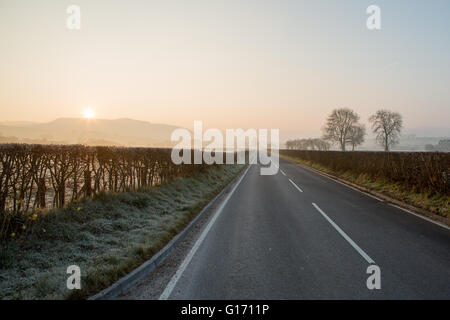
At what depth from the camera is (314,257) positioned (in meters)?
4.82

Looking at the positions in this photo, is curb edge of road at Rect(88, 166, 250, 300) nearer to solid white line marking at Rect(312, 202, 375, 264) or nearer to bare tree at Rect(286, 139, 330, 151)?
solid white line marking at Rect(312, 202, 375, 264)

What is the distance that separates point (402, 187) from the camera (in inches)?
476

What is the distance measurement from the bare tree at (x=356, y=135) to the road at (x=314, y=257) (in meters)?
61.6

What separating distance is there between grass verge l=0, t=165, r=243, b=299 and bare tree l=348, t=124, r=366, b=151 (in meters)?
65.1

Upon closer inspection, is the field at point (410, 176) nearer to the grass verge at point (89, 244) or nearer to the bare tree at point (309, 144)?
the grass verge at point (89, 244)

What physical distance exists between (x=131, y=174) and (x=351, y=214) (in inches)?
326

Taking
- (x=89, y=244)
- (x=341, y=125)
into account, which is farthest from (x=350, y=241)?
(x=341, y=125)

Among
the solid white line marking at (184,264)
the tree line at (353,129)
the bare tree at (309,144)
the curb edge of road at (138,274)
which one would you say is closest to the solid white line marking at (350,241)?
the solid white line marking at (184,264)

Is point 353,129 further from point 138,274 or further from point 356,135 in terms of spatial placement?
point 138,274

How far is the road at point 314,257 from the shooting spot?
143 inches

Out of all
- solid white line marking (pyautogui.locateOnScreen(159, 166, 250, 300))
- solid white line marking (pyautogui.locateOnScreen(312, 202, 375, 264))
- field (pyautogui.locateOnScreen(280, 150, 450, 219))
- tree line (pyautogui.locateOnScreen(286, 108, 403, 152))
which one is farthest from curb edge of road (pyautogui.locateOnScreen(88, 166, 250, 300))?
tree line (pyautogui.locateOnScreen(286, 108, 403, 152))

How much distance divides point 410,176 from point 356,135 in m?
58.9

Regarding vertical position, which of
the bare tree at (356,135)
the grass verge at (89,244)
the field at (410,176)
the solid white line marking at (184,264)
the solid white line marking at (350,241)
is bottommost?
the solid white line marking at (184,264)
